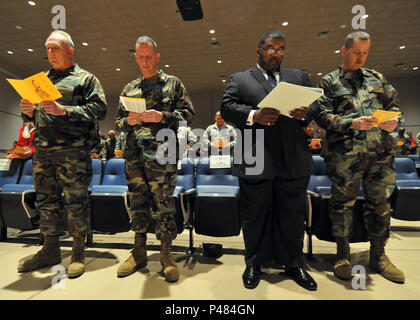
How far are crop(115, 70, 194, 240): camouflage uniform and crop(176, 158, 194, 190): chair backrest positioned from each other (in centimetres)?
78

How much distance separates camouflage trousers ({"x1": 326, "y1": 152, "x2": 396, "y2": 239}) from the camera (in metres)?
1.60

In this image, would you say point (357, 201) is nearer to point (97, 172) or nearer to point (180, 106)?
point (180, 106)

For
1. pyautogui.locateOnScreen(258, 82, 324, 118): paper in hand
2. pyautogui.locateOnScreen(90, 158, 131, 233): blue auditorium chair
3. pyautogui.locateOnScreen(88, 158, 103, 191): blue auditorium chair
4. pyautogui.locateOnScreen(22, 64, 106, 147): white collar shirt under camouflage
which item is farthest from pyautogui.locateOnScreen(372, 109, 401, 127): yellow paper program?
pyautogui.locateOnScreen(88, 158, 103, 191): blue auditorium chair

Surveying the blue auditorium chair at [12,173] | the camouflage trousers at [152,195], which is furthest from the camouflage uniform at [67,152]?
the blue auditorium chair at [12,173]

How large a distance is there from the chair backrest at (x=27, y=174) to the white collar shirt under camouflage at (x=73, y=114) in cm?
133

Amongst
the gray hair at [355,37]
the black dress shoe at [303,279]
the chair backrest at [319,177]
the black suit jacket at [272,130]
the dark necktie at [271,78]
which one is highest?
the gray hair at [355,37]

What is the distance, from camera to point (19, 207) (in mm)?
2312

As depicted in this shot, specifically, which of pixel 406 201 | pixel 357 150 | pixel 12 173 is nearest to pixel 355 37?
pixel 357 150

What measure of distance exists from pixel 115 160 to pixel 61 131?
109 cm

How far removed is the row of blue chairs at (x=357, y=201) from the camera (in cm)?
176

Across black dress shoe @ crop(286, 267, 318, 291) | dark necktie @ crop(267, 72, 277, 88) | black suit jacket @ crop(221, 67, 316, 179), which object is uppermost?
dark necktie @ crop(267, 72, 277, 88)

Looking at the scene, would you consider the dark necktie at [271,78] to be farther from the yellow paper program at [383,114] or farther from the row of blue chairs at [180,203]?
the row of blue chairs at [180,203]

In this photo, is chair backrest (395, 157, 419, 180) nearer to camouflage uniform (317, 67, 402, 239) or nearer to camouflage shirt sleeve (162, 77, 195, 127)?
camouflage uniform (317, 67, 402, 239)

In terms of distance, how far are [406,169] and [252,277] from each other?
106 inches
